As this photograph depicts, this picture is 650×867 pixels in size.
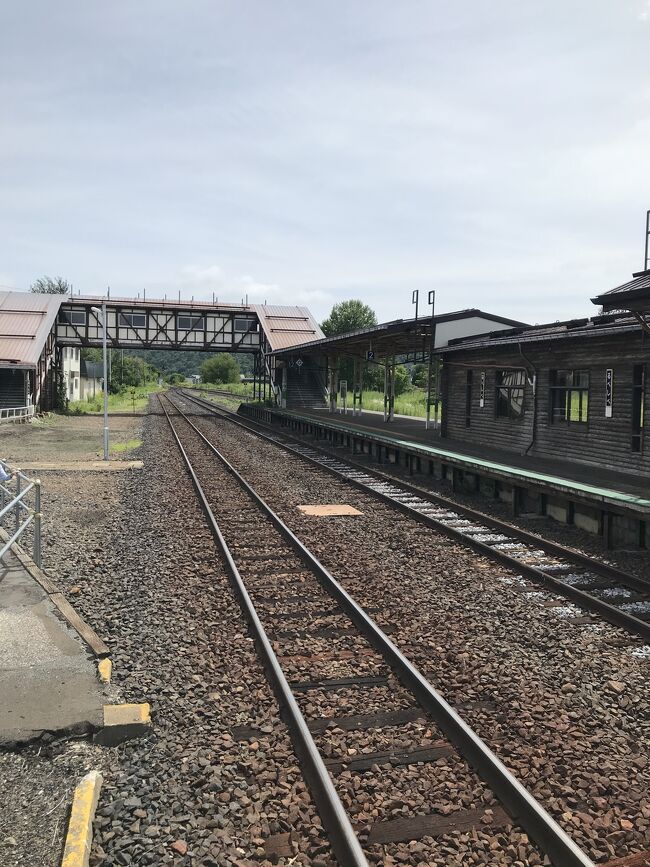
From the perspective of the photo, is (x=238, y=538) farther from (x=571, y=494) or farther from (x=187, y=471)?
(x=187, y=471)

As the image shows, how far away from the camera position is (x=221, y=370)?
12656 cm

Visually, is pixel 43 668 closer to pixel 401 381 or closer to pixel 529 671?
pixel 529 671

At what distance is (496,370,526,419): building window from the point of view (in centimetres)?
1856

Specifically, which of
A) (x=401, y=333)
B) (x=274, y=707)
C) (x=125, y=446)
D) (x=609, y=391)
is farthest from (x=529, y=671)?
(x=125, y=446)

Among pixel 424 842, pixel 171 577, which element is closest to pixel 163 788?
pixel 424 842

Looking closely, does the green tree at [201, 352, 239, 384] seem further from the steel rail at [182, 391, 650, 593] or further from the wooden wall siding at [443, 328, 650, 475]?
the steel rail at [182, 391, 650, 593]

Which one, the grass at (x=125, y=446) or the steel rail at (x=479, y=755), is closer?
the steel rail at (x=479, y=755)

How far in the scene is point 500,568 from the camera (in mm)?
9211

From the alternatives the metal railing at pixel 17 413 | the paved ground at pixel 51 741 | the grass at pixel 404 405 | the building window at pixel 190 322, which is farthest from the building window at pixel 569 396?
the building window at pixel 190 322

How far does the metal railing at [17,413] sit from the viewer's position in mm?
35312

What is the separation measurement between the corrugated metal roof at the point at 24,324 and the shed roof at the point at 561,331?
28.5 metres

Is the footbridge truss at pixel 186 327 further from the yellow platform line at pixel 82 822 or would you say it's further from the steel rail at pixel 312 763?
the yellow platform line at pixel 82 822

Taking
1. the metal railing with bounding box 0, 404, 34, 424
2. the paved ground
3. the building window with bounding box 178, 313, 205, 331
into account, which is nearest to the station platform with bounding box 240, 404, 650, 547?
the paved ground

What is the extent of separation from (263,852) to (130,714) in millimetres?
1644
